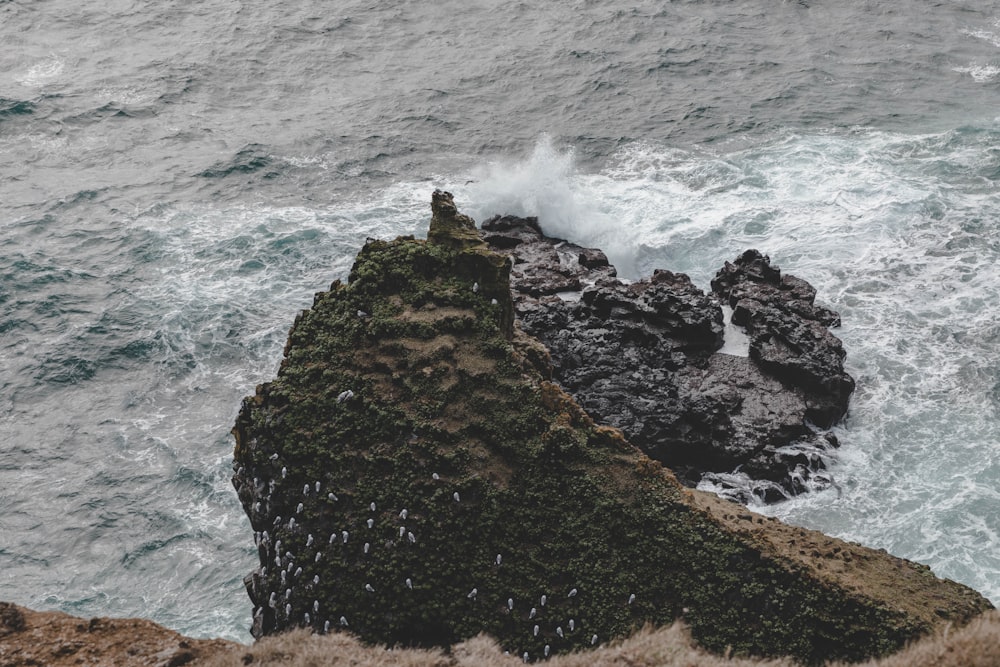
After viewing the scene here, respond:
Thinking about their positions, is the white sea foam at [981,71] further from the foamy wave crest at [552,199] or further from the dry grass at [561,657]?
the dry grass at [561,657]

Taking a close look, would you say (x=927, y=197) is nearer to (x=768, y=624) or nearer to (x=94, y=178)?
(x=768, y=624)

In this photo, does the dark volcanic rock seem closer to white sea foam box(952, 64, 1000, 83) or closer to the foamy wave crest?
the foamy wave crest

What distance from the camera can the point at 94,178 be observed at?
51312 millimetres

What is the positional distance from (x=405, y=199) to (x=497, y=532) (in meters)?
29.8

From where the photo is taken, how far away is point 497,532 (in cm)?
2098

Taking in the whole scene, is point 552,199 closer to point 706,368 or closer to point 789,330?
point 706,368

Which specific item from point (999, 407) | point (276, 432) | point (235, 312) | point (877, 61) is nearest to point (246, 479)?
point (276, 432)

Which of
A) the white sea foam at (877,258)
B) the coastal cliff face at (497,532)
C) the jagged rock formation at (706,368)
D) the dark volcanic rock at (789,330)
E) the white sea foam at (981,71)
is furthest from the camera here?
the white sea foam at (981,71)

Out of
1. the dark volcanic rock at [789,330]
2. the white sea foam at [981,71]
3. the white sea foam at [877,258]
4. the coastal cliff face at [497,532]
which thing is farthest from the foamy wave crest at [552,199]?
the white sea foam at [981,71]

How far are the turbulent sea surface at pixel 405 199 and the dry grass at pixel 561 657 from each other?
9.85m

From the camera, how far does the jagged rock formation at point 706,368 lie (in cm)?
3112

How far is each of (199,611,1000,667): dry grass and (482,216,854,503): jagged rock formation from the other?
11609 mm

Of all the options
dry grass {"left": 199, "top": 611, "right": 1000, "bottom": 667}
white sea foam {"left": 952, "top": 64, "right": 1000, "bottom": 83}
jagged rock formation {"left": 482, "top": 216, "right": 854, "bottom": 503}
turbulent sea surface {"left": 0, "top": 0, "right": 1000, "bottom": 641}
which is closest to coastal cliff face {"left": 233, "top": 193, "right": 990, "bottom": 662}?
dry grass {"left": 199, "top": 611, "right": 1000, "bottom": 667}

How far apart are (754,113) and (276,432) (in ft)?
129
